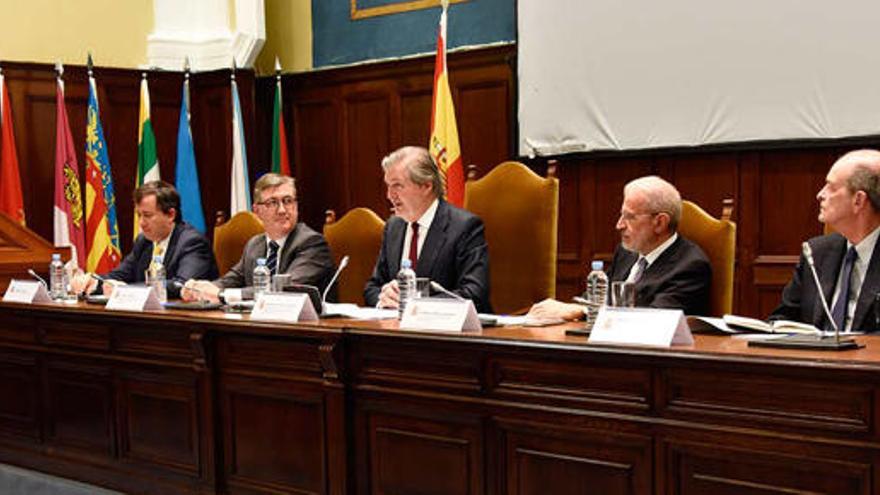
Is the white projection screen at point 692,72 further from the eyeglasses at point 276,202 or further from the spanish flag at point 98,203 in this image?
the spanish flag at point 98,203

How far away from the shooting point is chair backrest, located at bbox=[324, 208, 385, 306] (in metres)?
4.52

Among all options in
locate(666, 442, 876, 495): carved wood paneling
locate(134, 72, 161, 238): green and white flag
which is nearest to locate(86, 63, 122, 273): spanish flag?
locate(134, 72, 161, 238): green and white flag

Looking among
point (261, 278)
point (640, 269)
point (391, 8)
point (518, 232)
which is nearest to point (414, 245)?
point (518, 232)

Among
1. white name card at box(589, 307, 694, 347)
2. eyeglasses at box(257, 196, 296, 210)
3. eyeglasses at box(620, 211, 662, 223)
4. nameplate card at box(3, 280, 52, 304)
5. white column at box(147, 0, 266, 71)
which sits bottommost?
nameplate card at box(3, 280, 52, 304)

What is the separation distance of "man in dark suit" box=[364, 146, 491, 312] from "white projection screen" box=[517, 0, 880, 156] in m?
1.82

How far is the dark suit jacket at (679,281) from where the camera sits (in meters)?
3.19

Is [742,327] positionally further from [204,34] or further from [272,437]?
[204,34]

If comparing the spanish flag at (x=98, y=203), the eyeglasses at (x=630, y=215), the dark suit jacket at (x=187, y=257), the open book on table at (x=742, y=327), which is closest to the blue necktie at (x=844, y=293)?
the open book on table at (x=742, y=327)

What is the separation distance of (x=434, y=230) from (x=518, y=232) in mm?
450

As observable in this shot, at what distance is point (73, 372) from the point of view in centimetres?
390

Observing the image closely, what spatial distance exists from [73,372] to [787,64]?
3.38m

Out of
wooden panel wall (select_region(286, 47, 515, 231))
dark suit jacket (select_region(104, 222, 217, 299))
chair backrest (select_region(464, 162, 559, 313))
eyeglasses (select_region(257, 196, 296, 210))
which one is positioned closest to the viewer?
chair backrest (select_region(464, 162, 559, 313))

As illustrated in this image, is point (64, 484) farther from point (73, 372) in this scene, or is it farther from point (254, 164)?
point (254, 164)

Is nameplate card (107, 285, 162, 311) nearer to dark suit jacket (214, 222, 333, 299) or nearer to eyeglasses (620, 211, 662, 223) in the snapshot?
dark suit jacket (214, 222, 333, 299)
